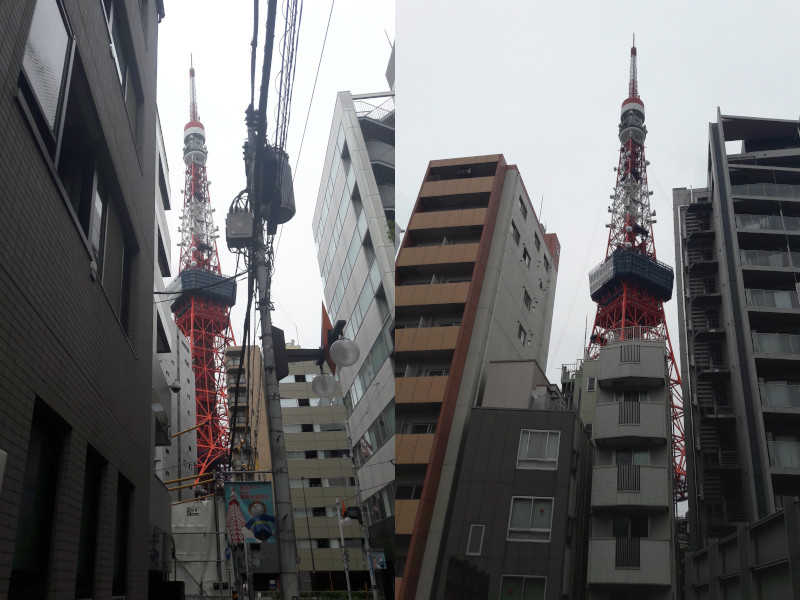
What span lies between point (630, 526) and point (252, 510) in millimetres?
12610

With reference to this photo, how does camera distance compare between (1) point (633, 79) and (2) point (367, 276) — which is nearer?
(2) point (367, 276)

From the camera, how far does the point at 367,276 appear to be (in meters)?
18.4

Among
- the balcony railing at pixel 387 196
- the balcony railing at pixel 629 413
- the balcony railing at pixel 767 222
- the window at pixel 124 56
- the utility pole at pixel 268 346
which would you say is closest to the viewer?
the utility pole at pixel 268 346

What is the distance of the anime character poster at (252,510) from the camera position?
7.96 metres

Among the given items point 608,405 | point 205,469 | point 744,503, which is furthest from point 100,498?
point 205,469

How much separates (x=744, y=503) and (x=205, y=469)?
3578 cm

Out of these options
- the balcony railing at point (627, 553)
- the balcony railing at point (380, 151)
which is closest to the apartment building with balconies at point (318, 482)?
the balcony railing at point (380, 151)

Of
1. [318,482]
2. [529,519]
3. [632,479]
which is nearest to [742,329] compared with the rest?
[632,479]

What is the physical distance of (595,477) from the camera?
1809 cm

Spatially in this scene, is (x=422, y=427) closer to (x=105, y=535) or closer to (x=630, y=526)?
(x=630, y=526)

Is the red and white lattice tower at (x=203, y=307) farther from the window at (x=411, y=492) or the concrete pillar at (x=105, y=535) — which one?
the concrete pillar at (x=105, y=535)

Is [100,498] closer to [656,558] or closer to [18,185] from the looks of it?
[18,185]

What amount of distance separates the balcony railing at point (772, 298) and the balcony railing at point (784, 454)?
438 cm

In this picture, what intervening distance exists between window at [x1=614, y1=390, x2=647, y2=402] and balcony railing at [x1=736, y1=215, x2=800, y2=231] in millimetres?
7316
